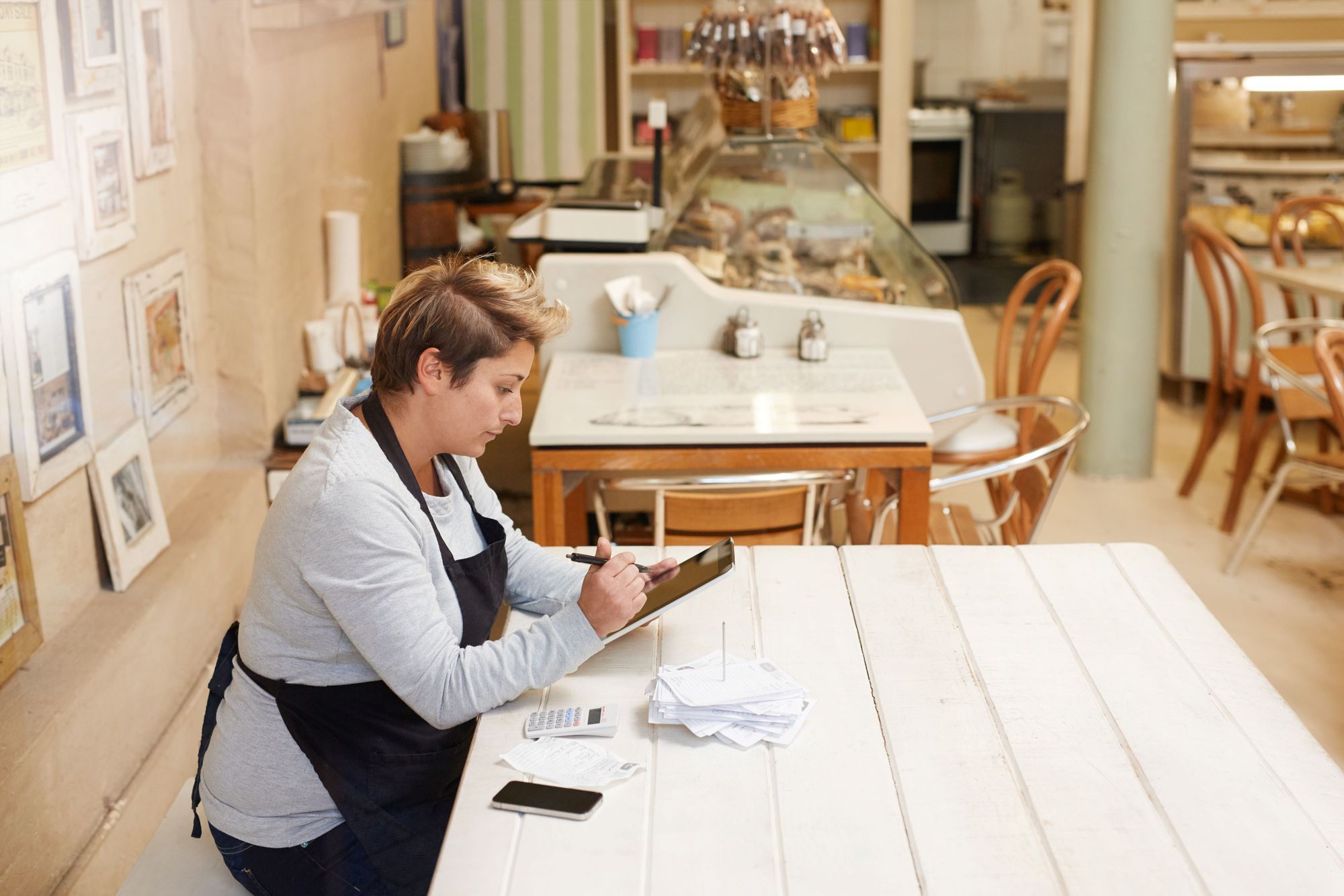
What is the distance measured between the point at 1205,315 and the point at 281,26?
431 centimetres

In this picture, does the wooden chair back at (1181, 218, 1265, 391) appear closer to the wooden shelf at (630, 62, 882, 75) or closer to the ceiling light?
the ceiling light

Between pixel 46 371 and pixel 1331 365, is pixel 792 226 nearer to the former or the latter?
pixel 1331 365

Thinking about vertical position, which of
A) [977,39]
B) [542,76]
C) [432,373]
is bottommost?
[432,373]

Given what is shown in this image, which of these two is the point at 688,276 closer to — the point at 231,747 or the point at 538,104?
the point at 231,747

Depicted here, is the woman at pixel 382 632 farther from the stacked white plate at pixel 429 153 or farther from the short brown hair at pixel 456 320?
the stacked white plate at pixel 429 153

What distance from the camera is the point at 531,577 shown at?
214 centimetres

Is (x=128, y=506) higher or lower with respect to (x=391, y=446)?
lower

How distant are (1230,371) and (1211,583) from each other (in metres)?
0.99

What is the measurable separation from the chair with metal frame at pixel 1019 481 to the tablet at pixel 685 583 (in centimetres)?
116

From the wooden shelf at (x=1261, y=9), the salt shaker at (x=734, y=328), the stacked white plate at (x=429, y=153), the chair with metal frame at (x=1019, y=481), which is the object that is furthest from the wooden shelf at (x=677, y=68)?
the chair with metal frame at (x=1019, y=481)

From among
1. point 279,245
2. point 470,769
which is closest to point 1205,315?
point 279,245

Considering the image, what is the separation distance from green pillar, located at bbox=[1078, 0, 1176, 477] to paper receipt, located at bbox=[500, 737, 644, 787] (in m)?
3.98

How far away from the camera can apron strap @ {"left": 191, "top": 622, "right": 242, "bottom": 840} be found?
74.7 inches

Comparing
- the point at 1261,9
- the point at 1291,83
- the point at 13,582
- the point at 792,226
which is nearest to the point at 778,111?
the point at 792,226
